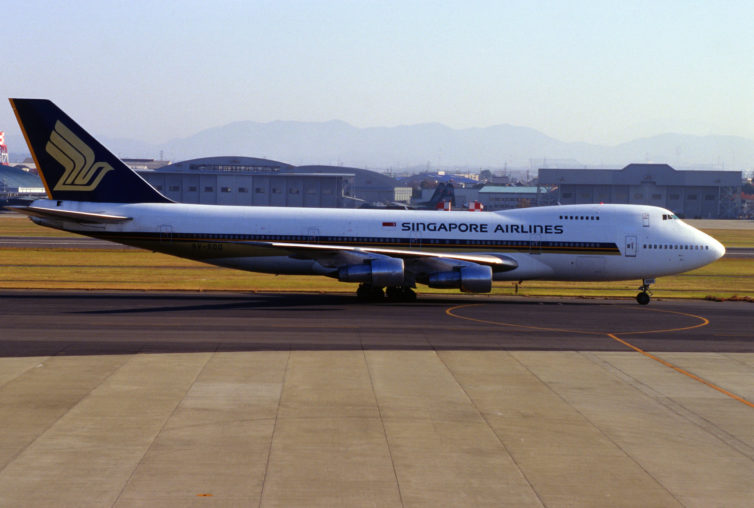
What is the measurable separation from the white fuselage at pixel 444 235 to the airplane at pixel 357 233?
0.17 feet

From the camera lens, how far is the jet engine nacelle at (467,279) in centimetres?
3866

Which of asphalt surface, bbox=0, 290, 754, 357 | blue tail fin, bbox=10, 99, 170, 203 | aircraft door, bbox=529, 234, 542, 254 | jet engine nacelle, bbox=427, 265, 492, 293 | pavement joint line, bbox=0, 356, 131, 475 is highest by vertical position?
blue tail fin, bbox=10, 99, 170, 203

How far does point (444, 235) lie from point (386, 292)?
4.14 metres

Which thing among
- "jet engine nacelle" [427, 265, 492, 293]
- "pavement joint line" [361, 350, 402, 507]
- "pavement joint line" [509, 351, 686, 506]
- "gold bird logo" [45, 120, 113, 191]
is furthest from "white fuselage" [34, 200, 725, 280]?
"pavement joint line" [509, 351, 686, 506]

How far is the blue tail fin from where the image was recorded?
131 ft

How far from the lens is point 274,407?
19.3 meters

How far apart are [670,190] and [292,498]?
18076 centimetres

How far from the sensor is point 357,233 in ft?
136

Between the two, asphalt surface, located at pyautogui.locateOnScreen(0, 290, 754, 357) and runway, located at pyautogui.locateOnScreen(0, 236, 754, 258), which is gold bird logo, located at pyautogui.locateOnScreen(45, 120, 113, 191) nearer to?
asphalt surface, located at pyautogui.locateOnScreen(0, 290, 754, 357)

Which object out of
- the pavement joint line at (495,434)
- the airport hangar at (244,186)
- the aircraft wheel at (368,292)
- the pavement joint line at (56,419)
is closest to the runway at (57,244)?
the aircraft wheel at (368,292)

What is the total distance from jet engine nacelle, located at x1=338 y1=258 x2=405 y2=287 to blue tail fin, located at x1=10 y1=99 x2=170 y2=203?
11510mm

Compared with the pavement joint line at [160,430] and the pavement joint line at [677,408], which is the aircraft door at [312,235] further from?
the pavement joint line at [677,408]

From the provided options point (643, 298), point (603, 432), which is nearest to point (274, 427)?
point (603, 432)

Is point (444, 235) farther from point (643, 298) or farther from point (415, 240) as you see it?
point (643, 298)
